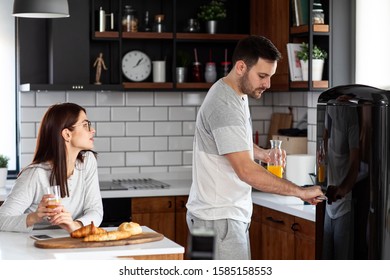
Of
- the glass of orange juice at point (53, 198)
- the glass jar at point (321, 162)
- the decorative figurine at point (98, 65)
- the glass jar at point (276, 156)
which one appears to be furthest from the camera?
the decorative figurine at point (98, 65)

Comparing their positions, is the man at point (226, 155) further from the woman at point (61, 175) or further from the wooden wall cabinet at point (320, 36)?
the wooden wall cabinet at point (320, 36)

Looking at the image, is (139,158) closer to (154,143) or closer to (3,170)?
(154,143)

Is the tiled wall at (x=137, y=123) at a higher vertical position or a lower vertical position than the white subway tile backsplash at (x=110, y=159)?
higher

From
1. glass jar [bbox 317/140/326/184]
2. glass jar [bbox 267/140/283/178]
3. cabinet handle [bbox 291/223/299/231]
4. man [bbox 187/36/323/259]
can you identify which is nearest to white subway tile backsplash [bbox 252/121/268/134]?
cabinet handle [bbox 291/223/299/231]

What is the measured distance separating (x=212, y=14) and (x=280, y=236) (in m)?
1.90

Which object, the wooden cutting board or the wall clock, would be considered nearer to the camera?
the wooden cutting board

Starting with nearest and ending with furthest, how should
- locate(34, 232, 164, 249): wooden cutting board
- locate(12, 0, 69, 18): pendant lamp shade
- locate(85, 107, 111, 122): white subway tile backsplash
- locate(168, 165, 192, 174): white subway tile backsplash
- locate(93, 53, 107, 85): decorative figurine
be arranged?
locate(34, 232, 164, 249): wooden cutting board < locate(12, 0, 69, 18): pendant lamp shade < locate(93, 53, 107, 85): decorative figurine < locate(85, 107, 111, 122): white subway tile backsplash < locate(168, 165, 192, 174): white subway tile backsplash

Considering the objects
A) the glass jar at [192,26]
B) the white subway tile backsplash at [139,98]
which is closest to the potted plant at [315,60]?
the glass jar at [192,26]

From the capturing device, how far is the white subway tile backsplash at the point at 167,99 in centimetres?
592

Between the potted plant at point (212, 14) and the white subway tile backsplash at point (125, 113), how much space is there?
2.76 feet

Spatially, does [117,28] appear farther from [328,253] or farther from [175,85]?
[328,253]

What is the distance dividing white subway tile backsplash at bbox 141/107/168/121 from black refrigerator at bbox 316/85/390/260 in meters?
3.35

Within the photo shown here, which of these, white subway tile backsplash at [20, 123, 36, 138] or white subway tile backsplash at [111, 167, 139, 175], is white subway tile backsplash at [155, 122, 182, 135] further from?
white subway tile backsplash at [20, 123, 36, 138]

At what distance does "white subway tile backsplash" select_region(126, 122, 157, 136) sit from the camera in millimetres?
5859
